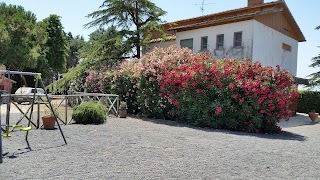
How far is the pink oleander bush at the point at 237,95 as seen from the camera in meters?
10.9

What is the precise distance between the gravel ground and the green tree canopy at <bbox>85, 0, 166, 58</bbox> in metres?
12.7

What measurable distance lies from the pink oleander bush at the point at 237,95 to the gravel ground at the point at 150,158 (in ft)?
7.93

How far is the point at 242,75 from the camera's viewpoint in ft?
37.0

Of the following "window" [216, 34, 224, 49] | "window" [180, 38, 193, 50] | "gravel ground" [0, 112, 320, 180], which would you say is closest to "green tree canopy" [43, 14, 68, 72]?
"window" [180, 38, 193, 50]

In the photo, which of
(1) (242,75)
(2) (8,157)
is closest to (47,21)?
(1) (242,75)

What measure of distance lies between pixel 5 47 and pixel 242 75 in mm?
22618

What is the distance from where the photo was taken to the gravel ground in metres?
4.97

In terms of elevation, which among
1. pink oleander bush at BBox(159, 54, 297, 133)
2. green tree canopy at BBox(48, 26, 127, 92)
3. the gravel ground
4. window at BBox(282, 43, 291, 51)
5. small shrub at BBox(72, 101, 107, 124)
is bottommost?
the gravel ground

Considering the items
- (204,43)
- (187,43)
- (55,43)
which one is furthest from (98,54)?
(55,43)

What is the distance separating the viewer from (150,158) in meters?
6.02

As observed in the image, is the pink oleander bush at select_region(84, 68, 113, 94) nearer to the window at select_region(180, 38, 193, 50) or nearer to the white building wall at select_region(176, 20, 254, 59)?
the window at select_region(180, 38, 193, 50)

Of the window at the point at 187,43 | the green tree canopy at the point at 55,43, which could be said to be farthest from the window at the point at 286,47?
the green tree canopy at the point at 55,43

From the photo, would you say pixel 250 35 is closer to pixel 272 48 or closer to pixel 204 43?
pixel 272 48

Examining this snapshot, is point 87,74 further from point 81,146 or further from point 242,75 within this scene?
point 81,146
